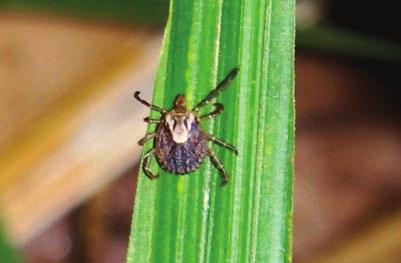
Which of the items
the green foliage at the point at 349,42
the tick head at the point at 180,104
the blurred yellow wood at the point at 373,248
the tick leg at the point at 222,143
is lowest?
the tick leg at the point at 222,143

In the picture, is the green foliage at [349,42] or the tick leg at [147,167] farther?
the green foliage at [349,42]

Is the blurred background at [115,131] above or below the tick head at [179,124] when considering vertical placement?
above

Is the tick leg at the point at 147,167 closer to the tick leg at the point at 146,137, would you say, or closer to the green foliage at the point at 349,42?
the tick leg at the point at 146,137

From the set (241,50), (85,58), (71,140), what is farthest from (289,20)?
(85,58)

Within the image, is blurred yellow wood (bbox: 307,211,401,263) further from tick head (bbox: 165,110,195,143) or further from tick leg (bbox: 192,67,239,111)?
tick leg (bbox: 192,67,239,111)

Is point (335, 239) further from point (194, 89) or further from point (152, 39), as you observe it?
point (194, 89)

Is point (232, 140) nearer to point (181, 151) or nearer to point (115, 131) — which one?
point (181, 151)

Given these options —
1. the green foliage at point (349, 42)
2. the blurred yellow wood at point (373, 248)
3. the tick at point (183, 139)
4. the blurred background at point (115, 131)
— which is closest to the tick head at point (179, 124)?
the tick at point (183, 139)

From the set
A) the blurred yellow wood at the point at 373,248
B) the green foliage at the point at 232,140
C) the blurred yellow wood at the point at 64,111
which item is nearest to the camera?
the green foliage at the point at 232,140
